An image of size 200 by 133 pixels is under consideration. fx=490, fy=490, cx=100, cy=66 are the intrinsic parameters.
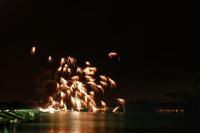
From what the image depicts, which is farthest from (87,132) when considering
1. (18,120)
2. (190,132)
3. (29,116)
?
(29,116)

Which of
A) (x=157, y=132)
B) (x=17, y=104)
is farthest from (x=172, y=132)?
(x=17, y=104)

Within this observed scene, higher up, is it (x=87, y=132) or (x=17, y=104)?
(x=17, y=104)

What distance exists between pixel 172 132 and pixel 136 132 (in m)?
7.94

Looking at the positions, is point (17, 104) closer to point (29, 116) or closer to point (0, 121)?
point (29, 116)

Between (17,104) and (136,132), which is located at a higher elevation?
(17,104)

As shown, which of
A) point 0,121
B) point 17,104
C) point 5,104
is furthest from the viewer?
point 17,104

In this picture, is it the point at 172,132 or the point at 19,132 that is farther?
the point at 172,132

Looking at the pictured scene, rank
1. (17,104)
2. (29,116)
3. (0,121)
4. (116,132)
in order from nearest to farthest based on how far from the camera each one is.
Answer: (116,132) → (0,121) → (29,116) → (17,104)

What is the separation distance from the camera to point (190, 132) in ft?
256

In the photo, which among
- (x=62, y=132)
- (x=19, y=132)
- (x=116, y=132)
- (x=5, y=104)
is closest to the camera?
(x=19, y=132)

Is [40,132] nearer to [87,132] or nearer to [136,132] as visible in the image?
[87,132]

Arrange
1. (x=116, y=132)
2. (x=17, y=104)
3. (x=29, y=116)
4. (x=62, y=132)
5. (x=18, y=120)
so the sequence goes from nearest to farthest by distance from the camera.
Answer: (x=62, y=132) < (x=116, y=132) < (x=18, y=120) < (x=29, y=116) < (x=17, y=104)

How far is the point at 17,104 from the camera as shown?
192625 millimetres

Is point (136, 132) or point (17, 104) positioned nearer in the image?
point (136, 132)
